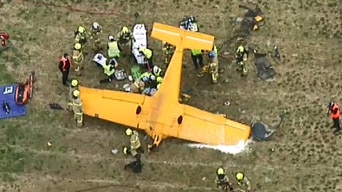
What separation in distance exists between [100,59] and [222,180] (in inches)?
263

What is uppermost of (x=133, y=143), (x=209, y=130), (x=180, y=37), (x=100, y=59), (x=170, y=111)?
(x=180, y=37)

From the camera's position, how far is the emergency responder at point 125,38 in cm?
3638

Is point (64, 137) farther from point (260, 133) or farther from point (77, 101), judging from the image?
point (260, 133)

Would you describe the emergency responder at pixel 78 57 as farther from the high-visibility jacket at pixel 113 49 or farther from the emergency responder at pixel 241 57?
the emergency responder at pixel 241 57

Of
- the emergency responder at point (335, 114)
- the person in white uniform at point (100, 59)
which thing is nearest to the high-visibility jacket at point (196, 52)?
the person in white uniform at point (100, 59)

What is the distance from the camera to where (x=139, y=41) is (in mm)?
36906

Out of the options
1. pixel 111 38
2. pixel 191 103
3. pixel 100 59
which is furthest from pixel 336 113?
pixel 100 59

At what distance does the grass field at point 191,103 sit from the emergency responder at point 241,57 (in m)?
0.30

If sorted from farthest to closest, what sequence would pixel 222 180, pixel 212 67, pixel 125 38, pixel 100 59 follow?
pixel 100 59 → pixel 125 38 → pixel 212 67 → pixel 222 180

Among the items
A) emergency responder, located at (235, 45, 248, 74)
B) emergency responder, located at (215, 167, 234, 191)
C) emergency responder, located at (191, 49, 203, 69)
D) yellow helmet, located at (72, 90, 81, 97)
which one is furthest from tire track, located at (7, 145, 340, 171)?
emergency responder, located at (191, 49, 203, 69)

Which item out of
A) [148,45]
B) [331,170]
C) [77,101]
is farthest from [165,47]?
[331,170]

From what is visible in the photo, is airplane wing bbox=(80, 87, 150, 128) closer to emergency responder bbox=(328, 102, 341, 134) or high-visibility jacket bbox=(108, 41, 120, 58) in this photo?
high-visibility jacket bbox=(108, 41, 120, 58)

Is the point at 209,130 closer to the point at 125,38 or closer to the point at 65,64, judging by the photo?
the point at 125,38

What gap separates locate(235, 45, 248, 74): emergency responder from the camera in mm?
35688
